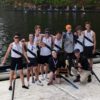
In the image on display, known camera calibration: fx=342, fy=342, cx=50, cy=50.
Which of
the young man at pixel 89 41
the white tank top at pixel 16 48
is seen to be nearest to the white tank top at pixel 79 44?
the young man at pixel 89 41

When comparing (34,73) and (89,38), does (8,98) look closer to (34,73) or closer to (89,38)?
(34,73)

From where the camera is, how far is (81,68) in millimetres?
13383

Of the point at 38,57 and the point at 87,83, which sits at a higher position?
the point at 38,57

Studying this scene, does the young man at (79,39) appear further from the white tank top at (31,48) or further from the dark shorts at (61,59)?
the white tank top at (31,48)

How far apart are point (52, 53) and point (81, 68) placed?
1365mm

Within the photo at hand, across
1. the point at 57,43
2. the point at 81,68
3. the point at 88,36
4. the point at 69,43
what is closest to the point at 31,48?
the point at 57,43

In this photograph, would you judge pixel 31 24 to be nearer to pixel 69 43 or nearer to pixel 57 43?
pixel 69 43

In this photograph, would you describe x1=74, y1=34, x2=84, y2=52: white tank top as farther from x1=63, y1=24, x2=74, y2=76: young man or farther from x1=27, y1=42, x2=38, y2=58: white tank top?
x1=27, y1=42, x2=38, y2=58: white tank top

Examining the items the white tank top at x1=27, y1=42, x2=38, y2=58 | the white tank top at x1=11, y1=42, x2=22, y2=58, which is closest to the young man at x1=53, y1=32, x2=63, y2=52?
the white tank top at x1=27, y1=42, x2=38, y2=58

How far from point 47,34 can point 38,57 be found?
991mm

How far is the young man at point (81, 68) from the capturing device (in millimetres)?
13227

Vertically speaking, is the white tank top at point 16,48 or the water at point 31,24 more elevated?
the white tank top at point 16,48

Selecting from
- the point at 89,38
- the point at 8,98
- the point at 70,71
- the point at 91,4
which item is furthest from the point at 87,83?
the point at 91,4

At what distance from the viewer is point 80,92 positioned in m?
12.7
